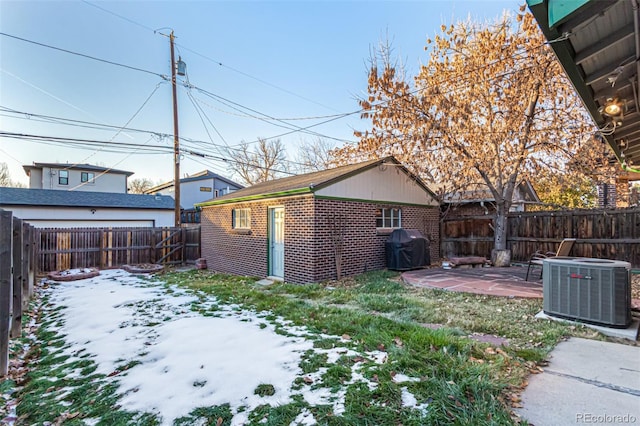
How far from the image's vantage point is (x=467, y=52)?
961 cm

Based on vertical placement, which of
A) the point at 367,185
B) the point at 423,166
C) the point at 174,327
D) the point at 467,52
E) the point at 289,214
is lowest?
the point at 174,327

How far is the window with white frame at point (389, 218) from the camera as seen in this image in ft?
32.9

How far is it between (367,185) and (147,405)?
25.7 ft

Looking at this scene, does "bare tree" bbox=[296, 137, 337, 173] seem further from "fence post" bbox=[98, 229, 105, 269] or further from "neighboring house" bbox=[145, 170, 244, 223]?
"fence post" bbox=[98, 229, 105, 269]

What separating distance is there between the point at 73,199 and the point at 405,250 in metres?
19.7

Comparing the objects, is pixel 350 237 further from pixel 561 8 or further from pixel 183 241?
pixel 183 241

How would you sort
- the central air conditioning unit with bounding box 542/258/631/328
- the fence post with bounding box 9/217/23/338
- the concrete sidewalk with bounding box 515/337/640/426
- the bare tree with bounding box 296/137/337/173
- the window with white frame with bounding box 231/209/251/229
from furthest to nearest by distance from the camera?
the bare tree with bounding box 296/137/337/173, the window with white frame with bounding box 231/209/251/229, the fence post with bounding box 9/217/23/338, the central air conditioning unit with bounding box 542/258/631/328, the concrete sidewalk with bounding box 515/337/640/426

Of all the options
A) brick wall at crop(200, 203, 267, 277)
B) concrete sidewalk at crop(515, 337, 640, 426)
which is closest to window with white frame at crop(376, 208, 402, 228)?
brick wall at crop(200, 203, 267, 277)

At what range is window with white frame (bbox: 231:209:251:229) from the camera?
10455 mm

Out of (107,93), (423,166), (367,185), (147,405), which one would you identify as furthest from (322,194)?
(107,93)

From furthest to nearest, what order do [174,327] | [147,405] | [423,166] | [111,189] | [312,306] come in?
[111,189] → [423,166] → [312,306] → [174,327] → [147,405]

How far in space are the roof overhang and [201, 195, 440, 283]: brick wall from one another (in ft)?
18.6

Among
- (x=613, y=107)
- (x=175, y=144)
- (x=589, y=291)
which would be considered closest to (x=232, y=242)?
(x=175, y=144)

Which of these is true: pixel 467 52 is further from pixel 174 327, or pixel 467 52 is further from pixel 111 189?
pixel 111 189
